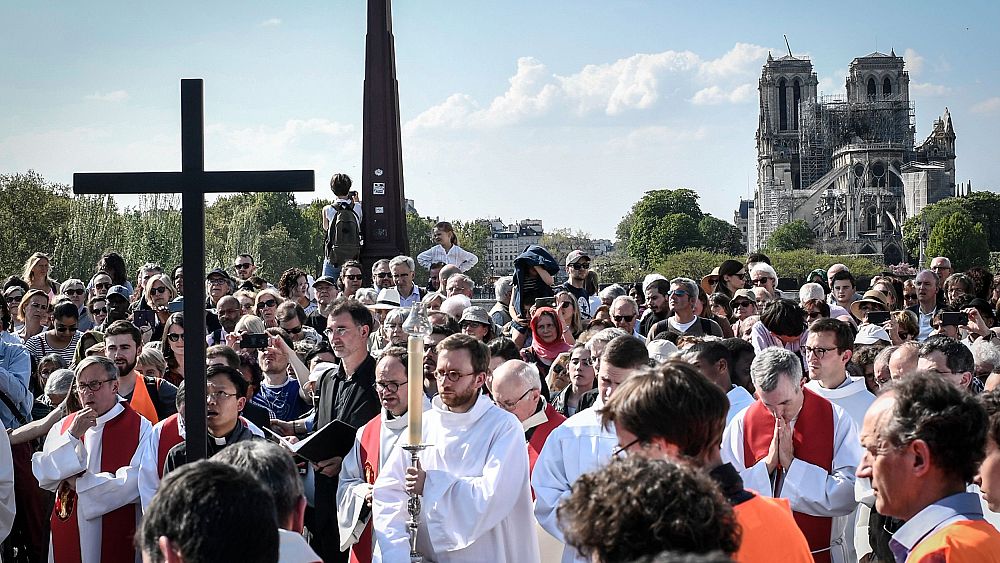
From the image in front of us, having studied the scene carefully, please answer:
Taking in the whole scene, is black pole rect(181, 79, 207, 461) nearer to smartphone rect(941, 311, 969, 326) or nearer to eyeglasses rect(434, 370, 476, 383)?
eyeglasses rect(434, 370, 476, 383)

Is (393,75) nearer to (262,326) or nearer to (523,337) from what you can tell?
(523,337)

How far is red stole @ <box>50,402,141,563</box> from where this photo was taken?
234 inches

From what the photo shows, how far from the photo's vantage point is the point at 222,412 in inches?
221

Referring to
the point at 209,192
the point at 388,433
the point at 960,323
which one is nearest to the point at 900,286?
the point at 960,323

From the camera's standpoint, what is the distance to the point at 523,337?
31.6 feet

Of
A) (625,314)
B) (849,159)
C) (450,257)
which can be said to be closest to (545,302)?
(625,314)

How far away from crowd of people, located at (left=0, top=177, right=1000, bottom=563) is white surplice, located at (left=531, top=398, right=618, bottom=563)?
0.03 feet

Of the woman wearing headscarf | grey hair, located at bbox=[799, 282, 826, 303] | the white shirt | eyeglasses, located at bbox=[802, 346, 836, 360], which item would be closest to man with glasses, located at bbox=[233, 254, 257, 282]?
the white shirt

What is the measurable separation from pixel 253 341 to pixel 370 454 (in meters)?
1.60

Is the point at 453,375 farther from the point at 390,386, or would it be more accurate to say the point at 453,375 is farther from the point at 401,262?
the point at 401,262

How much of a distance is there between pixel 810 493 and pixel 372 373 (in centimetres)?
258

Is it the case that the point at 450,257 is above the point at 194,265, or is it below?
above

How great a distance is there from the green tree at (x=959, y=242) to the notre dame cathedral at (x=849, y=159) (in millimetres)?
15177

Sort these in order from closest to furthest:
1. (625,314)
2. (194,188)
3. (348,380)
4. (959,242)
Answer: (194,188)
(348,380)
(625,314)
(959,242)
